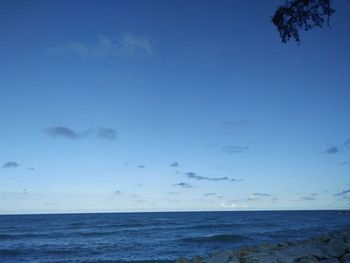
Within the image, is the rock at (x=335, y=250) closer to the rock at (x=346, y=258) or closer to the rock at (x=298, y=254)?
the rock at (x=298, y=254)

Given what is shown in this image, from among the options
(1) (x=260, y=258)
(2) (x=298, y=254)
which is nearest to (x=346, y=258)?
(2) (x=298, y=254)

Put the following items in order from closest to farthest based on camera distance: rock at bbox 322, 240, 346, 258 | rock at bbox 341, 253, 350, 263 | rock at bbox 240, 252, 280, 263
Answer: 1. rock at bbox 341, 253, 350, 263
2. rock at bbox 322, 240, 346, 258
3. rock at bbox 240, 252, 280, 263

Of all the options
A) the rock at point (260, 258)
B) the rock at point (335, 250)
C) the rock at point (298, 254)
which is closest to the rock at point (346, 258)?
the rock at point (335, 250)

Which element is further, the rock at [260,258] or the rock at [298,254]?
the rock at [260,258]

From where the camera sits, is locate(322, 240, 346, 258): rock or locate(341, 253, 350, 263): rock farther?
locate(322, 240, 346, 258): rock

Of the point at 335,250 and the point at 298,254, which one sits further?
the point at 298,254

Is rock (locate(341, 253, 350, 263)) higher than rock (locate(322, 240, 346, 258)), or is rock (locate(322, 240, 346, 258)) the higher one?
rock (locate(322, 240, 346, 258))

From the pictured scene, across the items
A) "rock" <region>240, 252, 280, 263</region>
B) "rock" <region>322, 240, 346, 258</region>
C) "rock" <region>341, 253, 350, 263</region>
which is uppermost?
"rock" <region>322, 240, 346, 258</region>

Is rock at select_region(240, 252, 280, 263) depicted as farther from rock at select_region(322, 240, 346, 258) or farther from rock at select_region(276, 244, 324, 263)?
rock at select_region(322, 240, 346, 258)

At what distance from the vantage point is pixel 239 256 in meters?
13.8

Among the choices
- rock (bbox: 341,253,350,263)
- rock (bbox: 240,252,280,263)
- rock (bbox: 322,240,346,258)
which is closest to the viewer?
rock (bbox: 341,253,350,263)

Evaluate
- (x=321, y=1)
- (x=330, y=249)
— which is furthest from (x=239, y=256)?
(x=321, y=1)

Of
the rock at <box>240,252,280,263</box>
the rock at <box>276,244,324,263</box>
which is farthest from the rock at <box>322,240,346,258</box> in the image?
the rock at <box>240,252,280,263</box>

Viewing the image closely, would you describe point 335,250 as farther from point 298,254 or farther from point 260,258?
point 260,258
